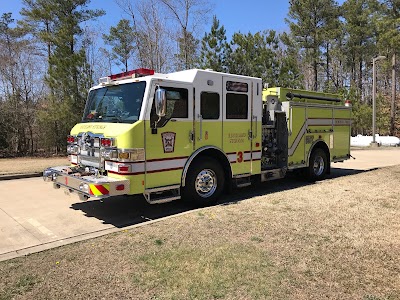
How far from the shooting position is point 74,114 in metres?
17.8

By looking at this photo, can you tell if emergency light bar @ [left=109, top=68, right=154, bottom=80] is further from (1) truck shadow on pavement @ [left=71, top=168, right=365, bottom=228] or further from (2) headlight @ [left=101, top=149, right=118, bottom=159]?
(1) truck shadow on pavement @ [left=71, top=168, right=365, bottom=228]

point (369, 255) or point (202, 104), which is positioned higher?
point (202, 104)

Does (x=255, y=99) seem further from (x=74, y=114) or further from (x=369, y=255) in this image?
(x=74, y=114)

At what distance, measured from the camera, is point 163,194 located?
6.45 metres

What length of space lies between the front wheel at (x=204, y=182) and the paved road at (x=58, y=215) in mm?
334

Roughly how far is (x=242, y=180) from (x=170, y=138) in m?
2.24

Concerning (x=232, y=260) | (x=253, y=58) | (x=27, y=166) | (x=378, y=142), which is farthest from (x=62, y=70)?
(x=378, y=142)

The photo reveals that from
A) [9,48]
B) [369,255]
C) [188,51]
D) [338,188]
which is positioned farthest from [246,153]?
[9,48]

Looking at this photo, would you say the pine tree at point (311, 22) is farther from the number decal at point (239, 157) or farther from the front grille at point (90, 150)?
the front grille at point (90, 150)

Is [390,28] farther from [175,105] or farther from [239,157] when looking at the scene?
[175,105]

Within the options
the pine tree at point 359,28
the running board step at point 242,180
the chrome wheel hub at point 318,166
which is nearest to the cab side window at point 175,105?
the running board step at point 242,180

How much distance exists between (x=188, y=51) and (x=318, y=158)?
1514 cm

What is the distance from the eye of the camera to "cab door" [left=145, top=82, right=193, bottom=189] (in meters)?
5.81

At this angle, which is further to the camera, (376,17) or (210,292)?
(376,17)
